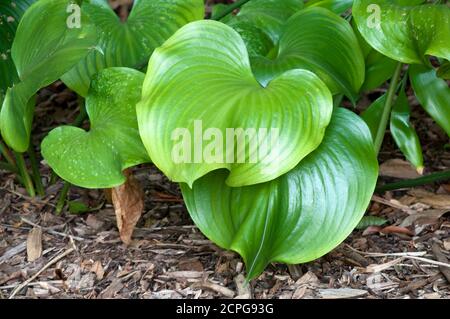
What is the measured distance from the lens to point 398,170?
2072 mm

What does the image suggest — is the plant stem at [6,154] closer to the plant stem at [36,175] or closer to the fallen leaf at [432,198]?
the plant stem at [36,175]

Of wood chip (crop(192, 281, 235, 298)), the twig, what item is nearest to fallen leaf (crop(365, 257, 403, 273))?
wood chip (crop(192, 281, 235, 298))

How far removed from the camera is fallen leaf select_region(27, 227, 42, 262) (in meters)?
1.78

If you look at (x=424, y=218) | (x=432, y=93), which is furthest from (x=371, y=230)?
(x=432, y=93)

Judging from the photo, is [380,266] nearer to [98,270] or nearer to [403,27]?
[403,27]

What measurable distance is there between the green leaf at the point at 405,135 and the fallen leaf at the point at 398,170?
263 millimetres

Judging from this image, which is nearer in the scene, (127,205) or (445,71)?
(445,71)

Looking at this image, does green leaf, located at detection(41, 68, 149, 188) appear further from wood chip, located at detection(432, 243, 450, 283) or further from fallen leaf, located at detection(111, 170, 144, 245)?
wood chip, located at detection(432, 243, 450, 283)

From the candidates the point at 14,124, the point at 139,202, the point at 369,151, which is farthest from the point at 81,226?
the point at 369,151

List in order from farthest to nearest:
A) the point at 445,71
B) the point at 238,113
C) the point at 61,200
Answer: the point at 61,200
the point at 445,71
the point at 238,113

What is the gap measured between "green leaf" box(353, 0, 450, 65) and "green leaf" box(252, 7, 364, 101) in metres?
0.14

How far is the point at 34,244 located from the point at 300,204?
718mm

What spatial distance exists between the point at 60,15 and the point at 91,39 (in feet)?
0.52

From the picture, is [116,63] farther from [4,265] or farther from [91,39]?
[4,265]
